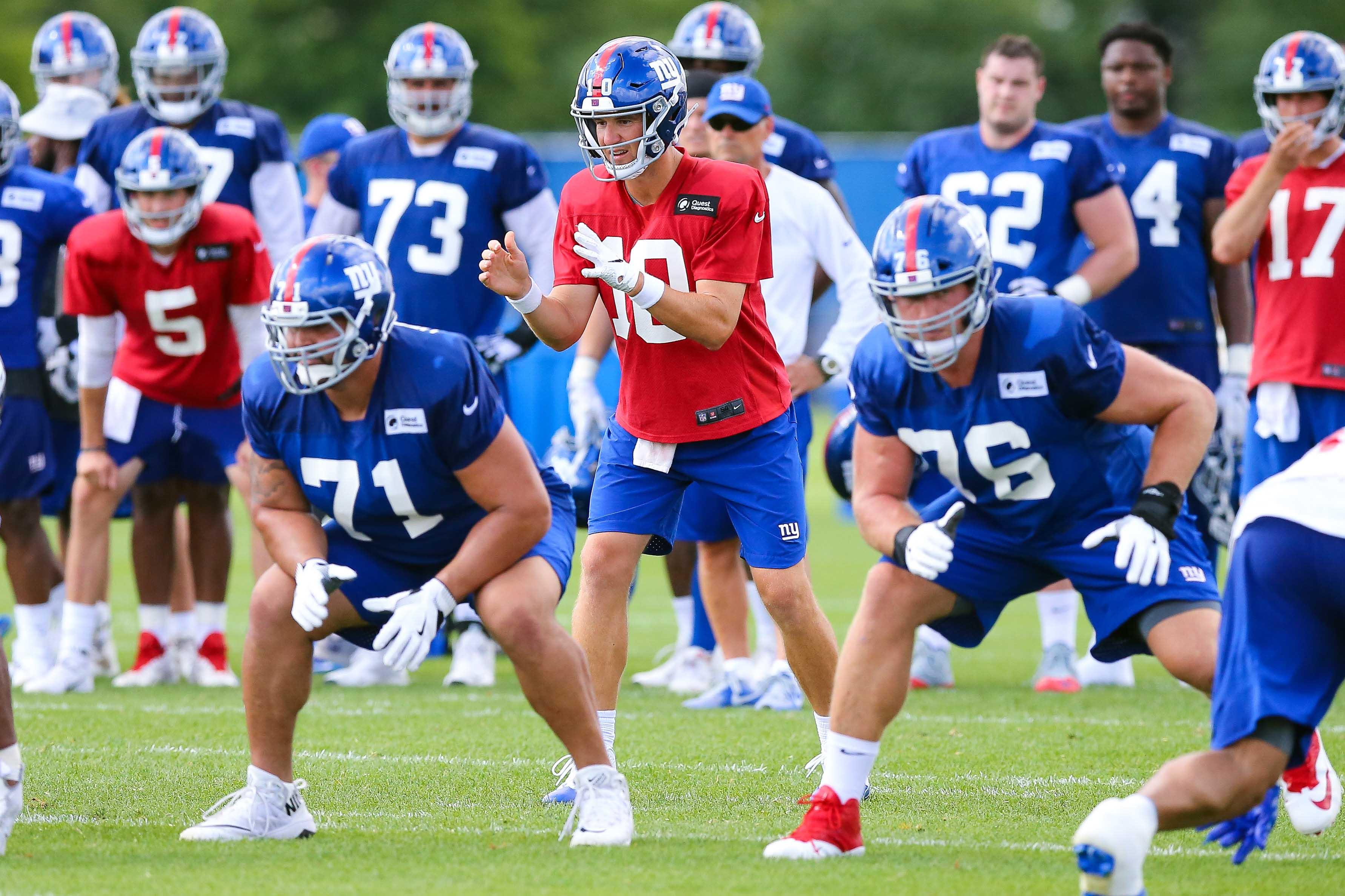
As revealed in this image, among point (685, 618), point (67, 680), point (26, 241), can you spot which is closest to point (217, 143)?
point (26, 241)

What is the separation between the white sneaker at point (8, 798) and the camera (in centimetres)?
402

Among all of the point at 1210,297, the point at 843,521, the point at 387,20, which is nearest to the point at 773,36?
the point at 387,20

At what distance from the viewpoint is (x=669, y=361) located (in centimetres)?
473

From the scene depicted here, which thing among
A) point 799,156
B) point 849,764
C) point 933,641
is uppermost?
point 799,156

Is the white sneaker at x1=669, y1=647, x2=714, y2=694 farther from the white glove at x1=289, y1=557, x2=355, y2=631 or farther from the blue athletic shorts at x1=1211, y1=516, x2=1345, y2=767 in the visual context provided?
the blue athletic shorts at x1=1211, y1=516, x2=1345, y2=767

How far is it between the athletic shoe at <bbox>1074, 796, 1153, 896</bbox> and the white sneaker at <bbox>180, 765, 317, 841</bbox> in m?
1.89

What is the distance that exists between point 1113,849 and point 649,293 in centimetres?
176

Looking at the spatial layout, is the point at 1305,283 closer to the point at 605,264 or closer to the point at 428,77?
the point at 605,264

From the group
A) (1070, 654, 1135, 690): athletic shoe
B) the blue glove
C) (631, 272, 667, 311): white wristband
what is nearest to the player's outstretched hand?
(631, 272, 667, 311): white wristband

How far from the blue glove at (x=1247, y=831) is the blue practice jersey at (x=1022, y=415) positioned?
78 cm

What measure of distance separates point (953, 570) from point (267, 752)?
5.48 ft

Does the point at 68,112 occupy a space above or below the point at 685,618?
above

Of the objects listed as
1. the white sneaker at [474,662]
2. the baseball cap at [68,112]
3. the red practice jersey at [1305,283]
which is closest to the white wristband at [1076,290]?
the red practice jersey at [1305,283]

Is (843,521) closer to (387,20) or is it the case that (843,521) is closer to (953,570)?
(953,570)
